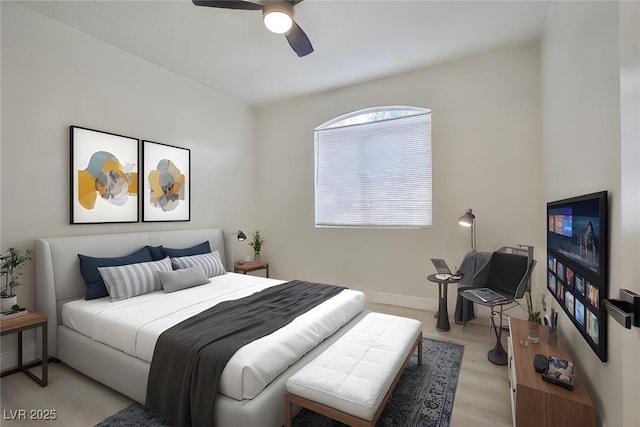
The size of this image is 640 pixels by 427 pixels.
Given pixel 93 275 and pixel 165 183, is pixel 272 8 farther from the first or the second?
pixel 93 275

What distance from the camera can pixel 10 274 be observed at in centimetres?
242

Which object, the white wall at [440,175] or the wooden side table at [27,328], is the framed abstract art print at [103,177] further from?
the white wall at [440,175]

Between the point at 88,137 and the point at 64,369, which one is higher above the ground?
the point at 88,137

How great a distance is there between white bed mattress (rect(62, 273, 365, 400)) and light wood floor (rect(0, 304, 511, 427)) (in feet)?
1.13

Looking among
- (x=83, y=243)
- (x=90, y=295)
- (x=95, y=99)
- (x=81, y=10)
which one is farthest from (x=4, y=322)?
(x=81, y=10)

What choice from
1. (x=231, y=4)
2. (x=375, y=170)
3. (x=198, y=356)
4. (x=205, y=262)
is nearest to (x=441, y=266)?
(x=375, y=170)

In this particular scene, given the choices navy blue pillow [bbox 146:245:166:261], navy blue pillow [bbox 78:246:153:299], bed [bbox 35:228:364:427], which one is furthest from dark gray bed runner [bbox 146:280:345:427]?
navy blue pillow [bbox 146:245:166:261]

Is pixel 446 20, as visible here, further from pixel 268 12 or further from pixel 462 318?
pixel 462 318

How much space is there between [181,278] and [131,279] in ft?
1.41

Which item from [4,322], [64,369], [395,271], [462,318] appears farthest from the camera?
[395,271]

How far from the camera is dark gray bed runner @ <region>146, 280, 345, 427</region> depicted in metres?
1.64

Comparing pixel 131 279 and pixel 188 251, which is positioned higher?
pixel 188 251

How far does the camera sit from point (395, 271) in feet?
12.9

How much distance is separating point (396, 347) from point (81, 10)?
375cm
